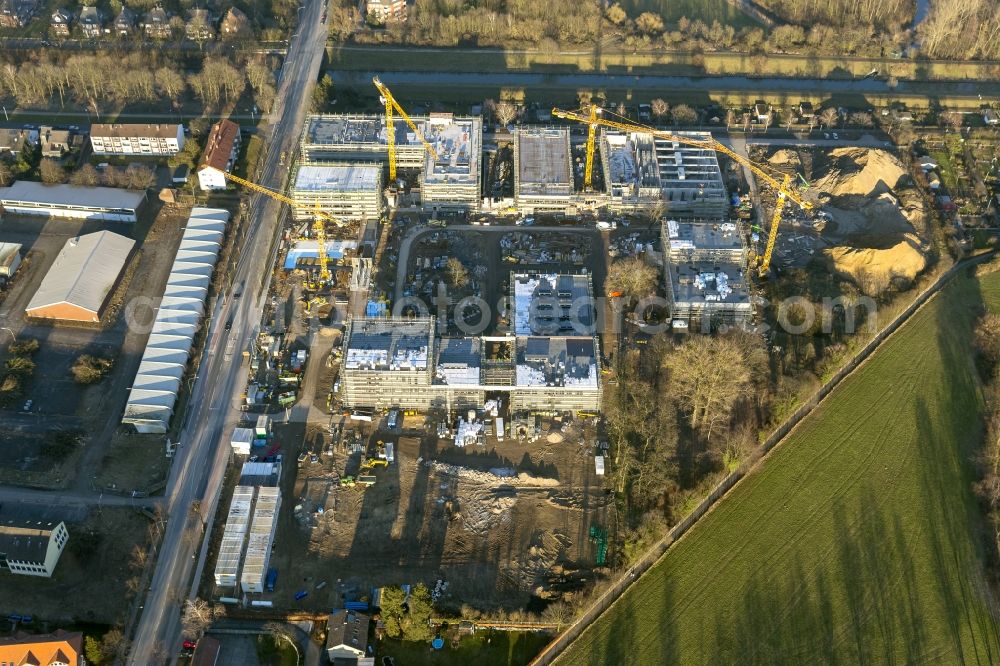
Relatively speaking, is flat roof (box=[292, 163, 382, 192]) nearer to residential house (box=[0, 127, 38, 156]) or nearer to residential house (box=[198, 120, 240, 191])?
residential house (box=[198, 120, 240, 191])

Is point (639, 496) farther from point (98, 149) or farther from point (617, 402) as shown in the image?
point (98, 149)

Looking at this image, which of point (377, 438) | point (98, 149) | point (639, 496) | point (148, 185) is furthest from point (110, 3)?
point (639, 496)

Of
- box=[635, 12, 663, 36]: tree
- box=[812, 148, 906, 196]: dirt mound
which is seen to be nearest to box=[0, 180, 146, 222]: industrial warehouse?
box=[635, 12, 663, 36]: tree

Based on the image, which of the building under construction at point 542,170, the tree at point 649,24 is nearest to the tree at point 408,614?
the building under construction at point 542,170

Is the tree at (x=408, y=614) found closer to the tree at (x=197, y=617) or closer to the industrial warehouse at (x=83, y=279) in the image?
the tree at (x=197, y=617)

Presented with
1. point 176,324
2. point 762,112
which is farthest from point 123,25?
point 762,112

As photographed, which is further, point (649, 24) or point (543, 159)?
point (649, 24)

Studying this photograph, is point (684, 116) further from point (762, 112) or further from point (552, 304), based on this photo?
point (552, 304)
